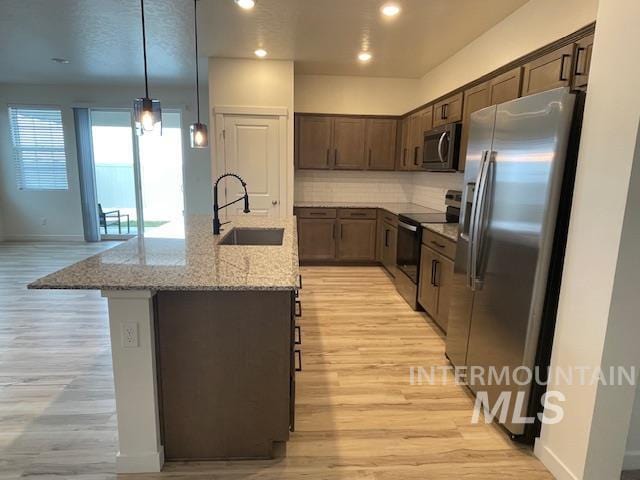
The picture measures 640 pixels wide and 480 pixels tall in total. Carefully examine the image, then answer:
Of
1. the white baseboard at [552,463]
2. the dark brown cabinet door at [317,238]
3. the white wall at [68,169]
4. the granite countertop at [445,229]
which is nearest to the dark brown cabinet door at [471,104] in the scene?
the granite countertop at [445,229]

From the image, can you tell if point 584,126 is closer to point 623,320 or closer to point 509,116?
point 509,116

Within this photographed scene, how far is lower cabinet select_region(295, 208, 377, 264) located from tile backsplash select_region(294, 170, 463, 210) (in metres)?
0.60

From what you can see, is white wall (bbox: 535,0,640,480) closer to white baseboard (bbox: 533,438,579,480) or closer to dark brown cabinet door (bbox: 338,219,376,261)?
white baseboard (bbox: 533,438,579,480)

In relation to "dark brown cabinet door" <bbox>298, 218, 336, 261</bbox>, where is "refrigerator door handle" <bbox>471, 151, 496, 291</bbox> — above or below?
above

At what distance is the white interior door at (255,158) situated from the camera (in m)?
4.81

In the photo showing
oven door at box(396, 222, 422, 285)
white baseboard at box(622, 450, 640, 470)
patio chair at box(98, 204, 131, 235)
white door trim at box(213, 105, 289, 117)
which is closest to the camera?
white baseboard at box(622, 450, 640, 470)

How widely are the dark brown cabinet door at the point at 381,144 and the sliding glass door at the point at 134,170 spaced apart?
142 inches

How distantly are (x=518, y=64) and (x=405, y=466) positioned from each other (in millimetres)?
2656

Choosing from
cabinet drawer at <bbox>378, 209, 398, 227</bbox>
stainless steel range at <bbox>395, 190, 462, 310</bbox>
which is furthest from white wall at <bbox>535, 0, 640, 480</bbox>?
cabinet drawer at <bbox>378, 209, 398, 227</bbox>

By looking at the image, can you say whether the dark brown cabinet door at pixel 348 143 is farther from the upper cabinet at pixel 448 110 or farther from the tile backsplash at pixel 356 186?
the upper cabinet at pixel 448 110

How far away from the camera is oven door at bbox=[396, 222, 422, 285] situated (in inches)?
147

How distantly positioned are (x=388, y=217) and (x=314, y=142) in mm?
1560

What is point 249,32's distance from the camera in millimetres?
3781

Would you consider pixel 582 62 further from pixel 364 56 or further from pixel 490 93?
pixel 364 56
